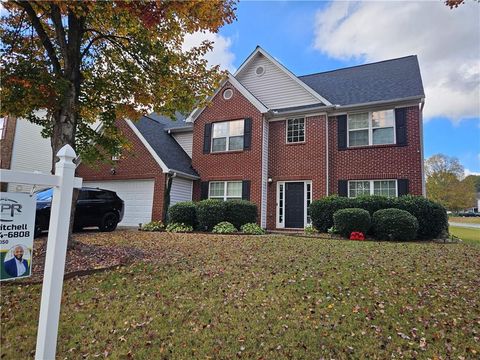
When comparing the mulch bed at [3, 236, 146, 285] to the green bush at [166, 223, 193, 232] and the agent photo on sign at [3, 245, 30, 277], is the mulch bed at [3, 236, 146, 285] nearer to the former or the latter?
the agent photo on sign at [3, 245, 30, 277]

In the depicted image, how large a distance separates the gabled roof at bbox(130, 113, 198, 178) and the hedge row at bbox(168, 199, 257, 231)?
2248mm

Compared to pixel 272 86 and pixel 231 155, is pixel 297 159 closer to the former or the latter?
pixel 231 155

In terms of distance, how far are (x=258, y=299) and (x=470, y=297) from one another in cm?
318

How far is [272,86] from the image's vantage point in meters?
15.7

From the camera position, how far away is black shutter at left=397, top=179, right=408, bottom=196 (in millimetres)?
12164

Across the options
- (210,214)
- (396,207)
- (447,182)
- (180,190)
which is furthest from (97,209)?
(447,182)

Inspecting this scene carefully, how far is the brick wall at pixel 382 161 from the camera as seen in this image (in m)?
12.2

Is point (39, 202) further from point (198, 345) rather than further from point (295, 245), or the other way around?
point (198, 345)

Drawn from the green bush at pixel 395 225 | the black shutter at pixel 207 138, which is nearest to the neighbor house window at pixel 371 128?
the green bush at pixel 395 225

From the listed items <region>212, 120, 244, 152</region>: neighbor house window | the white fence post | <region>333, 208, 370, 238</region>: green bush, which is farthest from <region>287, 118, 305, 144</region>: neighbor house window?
the white fence post

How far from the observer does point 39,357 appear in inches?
100

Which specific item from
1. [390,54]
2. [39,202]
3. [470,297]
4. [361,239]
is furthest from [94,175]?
[390,54]

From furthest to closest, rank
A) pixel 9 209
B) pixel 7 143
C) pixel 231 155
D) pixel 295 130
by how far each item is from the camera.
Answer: pixel 7 143 → pixel 231 155 → pixel 295 130 → pixel 9 209

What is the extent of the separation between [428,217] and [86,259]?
10.5 m
